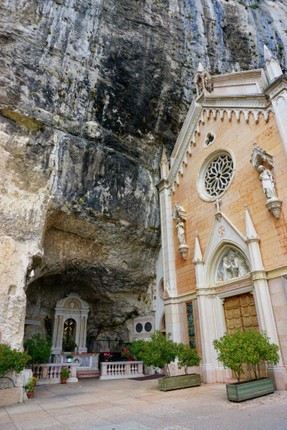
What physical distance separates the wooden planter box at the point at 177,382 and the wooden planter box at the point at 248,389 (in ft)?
10.5

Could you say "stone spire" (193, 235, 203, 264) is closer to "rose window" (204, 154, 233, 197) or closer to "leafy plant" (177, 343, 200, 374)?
"rose window" (204, 154, 233, 197)

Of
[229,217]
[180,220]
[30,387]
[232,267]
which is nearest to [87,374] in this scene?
[30,387]

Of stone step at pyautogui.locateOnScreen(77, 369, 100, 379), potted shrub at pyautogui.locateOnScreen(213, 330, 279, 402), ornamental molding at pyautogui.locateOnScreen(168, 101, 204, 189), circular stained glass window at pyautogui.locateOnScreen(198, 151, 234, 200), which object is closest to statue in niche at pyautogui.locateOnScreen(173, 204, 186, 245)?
circular stained glass window at pyautogui.locateOnScreen(198, 151, 234, 200)

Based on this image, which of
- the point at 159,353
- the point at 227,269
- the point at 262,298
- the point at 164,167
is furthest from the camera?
the point at 164,167

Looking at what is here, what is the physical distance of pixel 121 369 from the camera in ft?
56.4

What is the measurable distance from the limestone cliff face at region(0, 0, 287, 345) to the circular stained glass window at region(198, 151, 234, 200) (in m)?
4.28

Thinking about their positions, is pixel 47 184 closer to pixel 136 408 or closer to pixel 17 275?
pixel 17 275

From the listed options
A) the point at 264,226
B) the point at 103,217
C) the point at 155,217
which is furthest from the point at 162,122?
the point at 264,226

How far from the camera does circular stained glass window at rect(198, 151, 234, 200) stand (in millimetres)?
14641

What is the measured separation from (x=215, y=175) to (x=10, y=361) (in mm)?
12197

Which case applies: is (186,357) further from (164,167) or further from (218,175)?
(164,167)

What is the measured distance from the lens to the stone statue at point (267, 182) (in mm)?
11352

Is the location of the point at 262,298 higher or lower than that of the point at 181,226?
lower

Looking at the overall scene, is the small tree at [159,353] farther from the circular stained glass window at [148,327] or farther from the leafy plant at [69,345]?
the leafy plant at [69,345]
